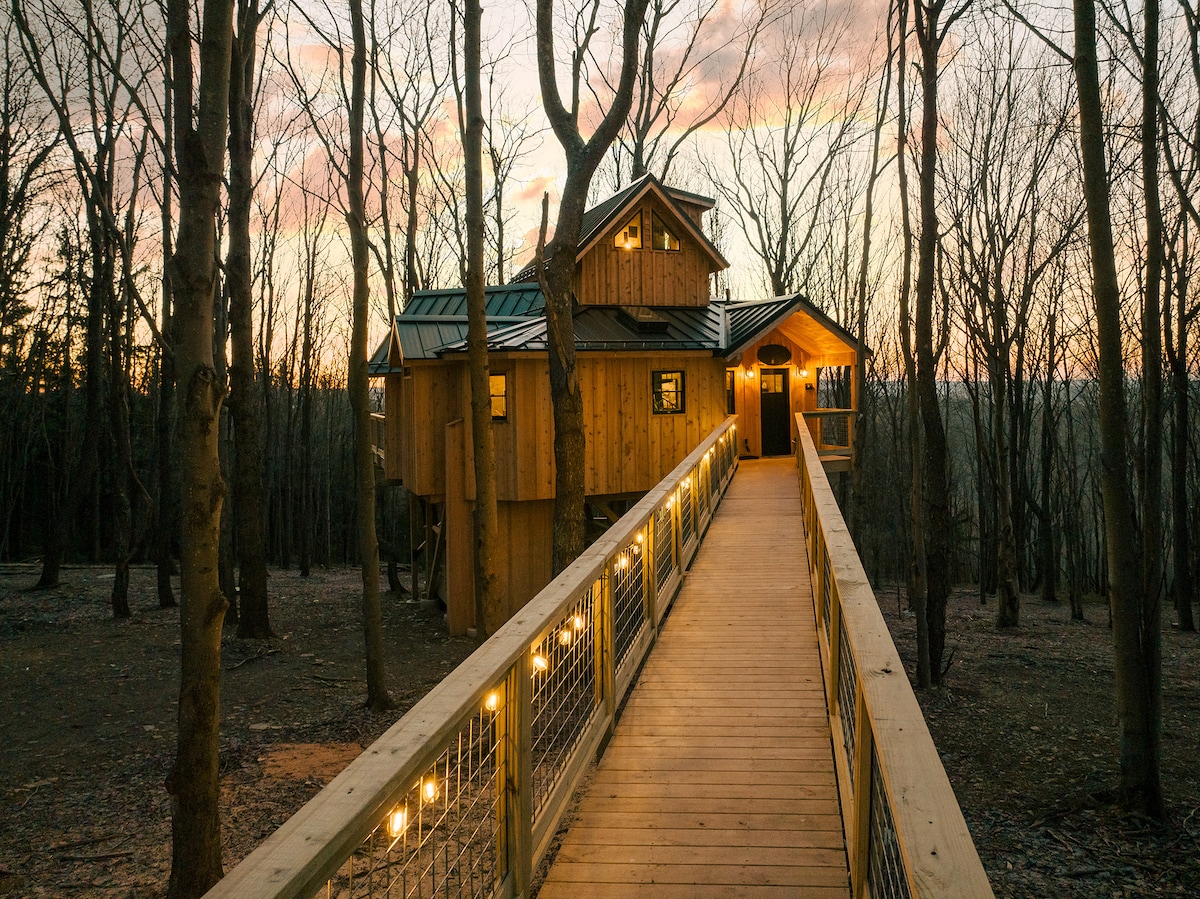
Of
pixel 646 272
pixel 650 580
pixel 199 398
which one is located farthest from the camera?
pixel 646 272

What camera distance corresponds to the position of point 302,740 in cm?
1088

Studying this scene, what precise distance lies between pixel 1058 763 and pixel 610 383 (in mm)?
10904

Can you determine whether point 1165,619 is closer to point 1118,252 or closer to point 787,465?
point 1118,252

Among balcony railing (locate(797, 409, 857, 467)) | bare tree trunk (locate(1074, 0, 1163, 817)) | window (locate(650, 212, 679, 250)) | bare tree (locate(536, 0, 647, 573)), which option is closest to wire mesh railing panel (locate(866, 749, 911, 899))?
bare tree trunk (locate(1074, 0, 1163, 817))

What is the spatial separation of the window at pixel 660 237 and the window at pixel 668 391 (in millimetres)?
3683

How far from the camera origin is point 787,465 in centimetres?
1881

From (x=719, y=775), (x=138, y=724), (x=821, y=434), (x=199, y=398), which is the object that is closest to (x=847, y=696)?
(x=719, y=775)

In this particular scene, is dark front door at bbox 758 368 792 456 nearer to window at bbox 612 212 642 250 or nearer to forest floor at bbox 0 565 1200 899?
window at bbox 612 212 642 250

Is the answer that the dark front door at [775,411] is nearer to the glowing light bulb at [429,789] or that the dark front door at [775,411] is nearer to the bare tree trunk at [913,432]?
the bare tree trunk at [913,432]

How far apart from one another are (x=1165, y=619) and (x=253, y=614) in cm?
2290

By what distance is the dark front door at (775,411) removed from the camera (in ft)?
71.8

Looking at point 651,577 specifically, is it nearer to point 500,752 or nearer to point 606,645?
point 606,645

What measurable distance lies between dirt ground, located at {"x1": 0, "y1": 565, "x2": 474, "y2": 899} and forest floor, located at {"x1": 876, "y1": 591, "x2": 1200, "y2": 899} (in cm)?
796

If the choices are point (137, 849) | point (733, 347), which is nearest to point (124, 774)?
point (137, 849)
